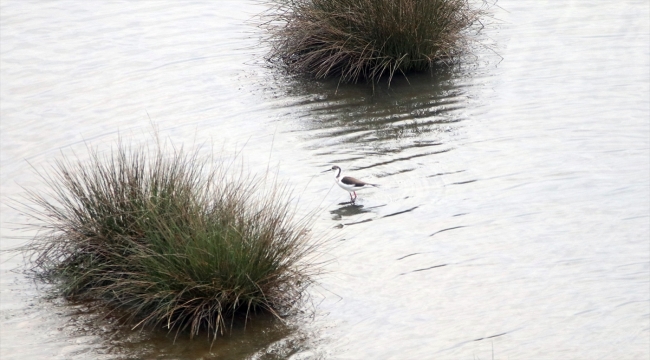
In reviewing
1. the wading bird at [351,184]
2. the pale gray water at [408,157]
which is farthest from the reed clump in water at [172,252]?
the wading bird at [351,184]

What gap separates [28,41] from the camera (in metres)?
16.5

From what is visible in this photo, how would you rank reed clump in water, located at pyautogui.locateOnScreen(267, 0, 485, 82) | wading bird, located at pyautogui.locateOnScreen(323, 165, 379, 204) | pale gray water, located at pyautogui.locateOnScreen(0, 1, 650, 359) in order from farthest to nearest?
reed clump in water, located at pyautogui.locateOnScreen(267, 0, 485, 82) < wading bird, located at pyautogui.locateOnScreen(323, 165, 379, 204) < pale gray water, located at pyautogui.locateOnScreen(0, 1, 650, 359)

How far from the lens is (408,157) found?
36.6 feet

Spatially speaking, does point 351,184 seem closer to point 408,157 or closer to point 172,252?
point 408,157

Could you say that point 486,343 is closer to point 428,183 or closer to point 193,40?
point 428,183

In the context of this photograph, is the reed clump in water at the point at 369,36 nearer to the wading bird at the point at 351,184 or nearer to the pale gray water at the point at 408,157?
the pale gray water at the point at 408,157

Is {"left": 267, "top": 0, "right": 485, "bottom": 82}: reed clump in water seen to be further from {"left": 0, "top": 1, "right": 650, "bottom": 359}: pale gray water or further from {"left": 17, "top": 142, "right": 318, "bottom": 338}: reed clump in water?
{"left": 17, "top": 142, "right": 318, "bottom": 338}: reed clump in water

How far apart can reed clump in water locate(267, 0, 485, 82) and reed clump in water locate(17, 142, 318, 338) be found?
5.43 m

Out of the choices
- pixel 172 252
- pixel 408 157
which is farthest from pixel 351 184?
pixel 172 252

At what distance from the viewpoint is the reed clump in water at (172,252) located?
24.6 feet

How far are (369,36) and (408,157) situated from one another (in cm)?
290

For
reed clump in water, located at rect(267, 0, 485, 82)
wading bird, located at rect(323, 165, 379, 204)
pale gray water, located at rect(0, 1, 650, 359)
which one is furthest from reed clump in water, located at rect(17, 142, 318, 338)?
reed clump in water, located at rect(267, 0, 485, 82)

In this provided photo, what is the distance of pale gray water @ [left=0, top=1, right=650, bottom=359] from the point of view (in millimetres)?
7473

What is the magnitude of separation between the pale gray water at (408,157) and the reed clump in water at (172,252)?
26 centimetres
